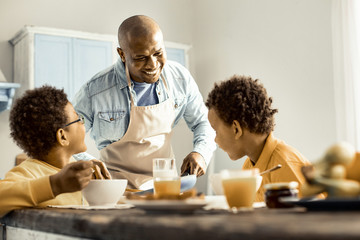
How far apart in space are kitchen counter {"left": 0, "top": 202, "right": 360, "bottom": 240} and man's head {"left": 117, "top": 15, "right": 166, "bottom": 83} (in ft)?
3.82

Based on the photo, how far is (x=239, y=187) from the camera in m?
1.03

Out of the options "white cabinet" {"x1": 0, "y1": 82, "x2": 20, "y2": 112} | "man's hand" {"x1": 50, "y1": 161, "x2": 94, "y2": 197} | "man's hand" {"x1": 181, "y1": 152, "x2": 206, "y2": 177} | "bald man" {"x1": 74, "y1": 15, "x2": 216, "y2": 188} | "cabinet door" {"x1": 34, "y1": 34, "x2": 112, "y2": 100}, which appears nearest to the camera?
"man's hand" {"x1": 50, "y1": 161, "x2": 94, "y2": 197}

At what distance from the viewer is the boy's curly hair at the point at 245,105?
5.84 ft

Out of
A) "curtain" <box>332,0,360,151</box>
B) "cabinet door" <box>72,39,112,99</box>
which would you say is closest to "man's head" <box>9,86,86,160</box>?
"curtain" <box>332,0,360,151</box>

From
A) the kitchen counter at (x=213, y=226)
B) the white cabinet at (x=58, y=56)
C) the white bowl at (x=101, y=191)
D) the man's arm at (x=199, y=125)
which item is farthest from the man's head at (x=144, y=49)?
the white cabinet at (x=58, y=56)

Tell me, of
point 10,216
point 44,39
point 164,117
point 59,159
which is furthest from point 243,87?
point 44,39

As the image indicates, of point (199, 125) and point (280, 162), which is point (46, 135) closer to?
point (280, 162)

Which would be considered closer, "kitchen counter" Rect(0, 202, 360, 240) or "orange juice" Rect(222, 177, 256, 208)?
"kitchen counter" Rect(0, 202, 360, 240)

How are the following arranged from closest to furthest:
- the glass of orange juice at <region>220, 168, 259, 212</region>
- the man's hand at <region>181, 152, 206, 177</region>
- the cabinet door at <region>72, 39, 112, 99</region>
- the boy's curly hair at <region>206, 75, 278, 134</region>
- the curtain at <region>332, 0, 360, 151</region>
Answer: the glass of orange juice at <region>220, 168, 259, 212</region>, the boy's curly hair at <region>206, 75, 278, 134</region>, the man's hand at <region>181, 152, 206, 177</region>, the curtain at <region>332, 0, 360, 151</region>, the cabinet door at <region>72, 39, 112, 99</region>

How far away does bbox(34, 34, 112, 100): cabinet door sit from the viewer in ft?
15.3

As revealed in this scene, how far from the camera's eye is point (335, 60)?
432 cm

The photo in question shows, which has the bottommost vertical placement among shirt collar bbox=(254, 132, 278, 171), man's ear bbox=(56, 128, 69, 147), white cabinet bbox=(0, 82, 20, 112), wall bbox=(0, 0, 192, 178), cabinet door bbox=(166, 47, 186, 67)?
shirt collar bbox=(254, 132, 278, 171)

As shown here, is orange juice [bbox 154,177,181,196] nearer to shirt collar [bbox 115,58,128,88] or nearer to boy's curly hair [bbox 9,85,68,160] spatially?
boy's curly hair [bbox 9,85,68,160]

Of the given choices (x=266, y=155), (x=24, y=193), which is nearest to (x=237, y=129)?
(x=266, y=155)
